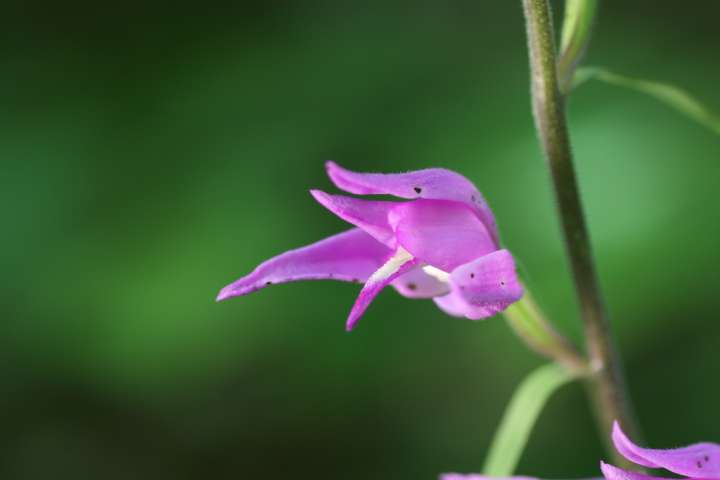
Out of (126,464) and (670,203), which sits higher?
(670,203)

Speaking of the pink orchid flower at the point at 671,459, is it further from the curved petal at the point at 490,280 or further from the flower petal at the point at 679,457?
the curved petal at the point at 490,280

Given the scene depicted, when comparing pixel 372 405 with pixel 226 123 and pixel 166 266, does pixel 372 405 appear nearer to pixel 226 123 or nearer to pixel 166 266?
pixel 166 266

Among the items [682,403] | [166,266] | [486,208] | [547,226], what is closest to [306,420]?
[166,266]

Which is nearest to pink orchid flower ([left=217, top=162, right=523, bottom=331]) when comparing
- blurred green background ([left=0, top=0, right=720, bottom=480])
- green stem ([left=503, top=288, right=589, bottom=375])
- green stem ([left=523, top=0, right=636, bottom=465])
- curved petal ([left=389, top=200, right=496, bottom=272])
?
curved petal ([left=389, top=200, right=496, bottom=272])

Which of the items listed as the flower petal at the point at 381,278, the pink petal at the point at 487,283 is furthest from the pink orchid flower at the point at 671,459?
the flower petal at the point at 381,278

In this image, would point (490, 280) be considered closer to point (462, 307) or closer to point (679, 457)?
point (462, 307)

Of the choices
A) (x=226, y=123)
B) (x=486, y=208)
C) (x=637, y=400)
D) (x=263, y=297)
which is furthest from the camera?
(x=226, y=123)

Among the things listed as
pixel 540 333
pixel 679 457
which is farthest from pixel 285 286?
pixel 679 457
